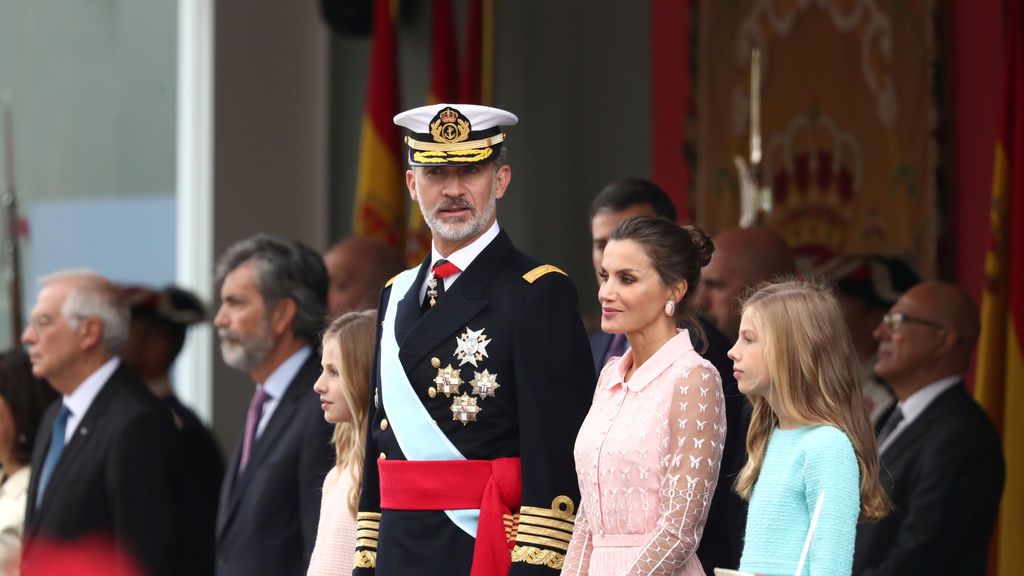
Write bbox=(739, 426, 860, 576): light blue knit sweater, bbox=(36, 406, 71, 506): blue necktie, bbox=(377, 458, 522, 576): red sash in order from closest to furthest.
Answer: bbox=(739, 426, 860, 576): light blue knit sweater < bbox=(377, 458, 522, 576): red sash < bbox=(36, 406, 71, 506): blue necktie

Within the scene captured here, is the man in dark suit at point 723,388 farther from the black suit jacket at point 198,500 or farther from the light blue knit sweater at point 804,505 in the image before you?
the black suit jacket at point 198,500

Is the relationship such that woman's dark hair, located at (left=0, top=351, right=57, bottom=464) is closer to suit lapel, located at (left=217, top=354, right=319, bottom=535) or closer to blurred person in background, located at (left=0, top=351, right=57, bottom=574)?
blurred person in background, located at (left=0, top=351, right=57, bottom=574)

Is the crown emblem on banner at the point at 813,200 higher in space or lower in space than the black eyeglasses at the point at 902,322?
higher

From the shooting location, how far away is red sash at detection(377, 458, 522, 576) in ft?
11.4

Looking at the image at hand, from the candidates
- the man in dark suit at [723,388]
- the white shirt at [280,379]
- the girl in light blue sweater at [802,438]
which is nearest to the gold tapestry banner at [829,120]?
the man in dark suit at [723,388]

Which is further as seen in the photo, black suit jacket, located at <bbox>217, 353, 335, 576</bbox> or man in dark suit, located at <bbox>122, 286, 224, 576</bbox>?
man in dark suit, located at <bbox>122, 286, 224, 576</bbox>

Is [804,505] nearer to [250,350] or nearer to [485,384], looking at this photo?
[485,384]

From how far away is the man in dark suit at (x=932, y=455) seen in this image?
15.7 feet

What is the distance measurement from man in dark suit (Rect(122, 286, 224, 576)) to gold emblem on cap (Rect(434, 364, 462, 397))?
1.79m

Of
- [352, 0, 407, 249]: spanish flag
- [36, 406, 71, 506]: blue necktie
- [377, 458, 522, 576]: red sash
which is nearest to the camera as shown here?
[377, 458, 522, 576]: red sash

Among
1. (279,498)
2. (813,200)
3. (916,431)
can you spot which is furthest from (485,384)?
(813,200)

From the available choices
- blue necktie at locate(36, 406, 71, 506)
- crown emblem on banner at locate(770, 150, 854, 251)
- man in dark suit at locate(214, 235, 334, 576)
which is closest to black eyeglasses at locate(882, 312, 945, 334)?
crown emblem on banner at locate(770, 150, 854, 251)

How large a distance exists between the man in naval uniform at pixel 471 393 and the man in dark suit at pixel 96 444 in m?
1.42

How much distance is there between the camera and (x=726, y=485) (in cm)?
376
